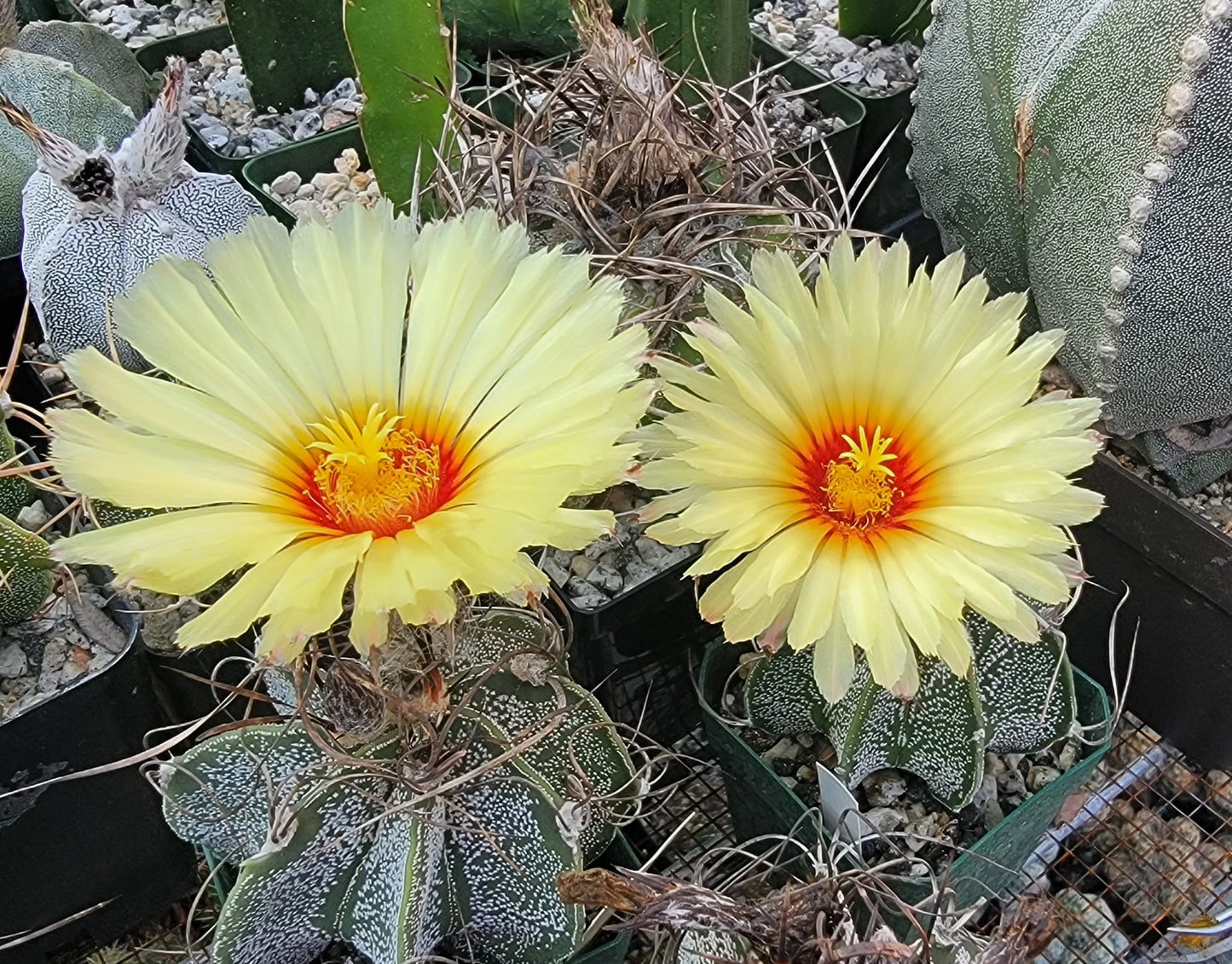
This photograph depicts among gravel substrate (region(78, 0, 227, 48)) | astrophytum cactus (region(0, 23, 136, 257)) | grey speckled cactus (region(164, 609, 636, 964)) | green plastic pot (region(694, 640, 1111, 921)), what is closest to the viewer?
grey speckled cactus (region(164, 609, 636, 964))

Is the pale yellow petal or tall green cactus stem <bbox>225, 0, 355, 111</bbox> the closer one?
the pale yellow petal

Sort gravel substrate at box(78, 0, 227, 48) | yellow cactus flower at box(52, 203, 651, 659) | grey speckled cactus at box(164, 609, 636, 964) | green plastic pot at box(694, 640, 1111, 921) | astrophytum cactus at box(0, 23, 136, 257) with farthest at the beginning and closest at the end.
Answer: gravel substrate at box(78, 0, 227, 48) < astrophytum cactus at box(0, 23, 136, 257) < green plastic pot at box(694, 640, 1111, 921) < grey speckled cactus at box(164, 609, 636, 964) < yellow cactus flower at box(52, 203, 651, 659)

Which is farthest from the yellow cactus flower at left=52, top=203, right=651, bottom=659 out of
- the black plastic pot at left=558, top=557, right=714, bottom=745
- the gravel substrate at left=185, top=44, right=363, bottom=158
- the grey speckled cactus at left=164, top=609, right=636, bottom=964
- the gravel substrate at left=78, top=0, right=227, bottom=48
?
the gravel substrate at left=78, top=0, right=227, bottom=48

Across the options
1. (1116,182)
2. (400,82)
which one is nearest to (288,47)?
(400,82)

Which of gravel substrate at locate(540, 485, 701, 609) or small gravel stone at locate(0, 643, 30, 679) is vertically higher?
gravel substrate at locate(540, 485, 701, 609)

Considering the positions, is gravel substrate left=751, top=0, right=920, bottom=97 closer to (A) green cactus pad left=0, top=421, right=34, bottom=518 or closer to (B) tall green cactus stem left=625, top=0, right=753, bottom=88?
(B) tall green cactus stem left=625, top=0, right=753, bottom=88
